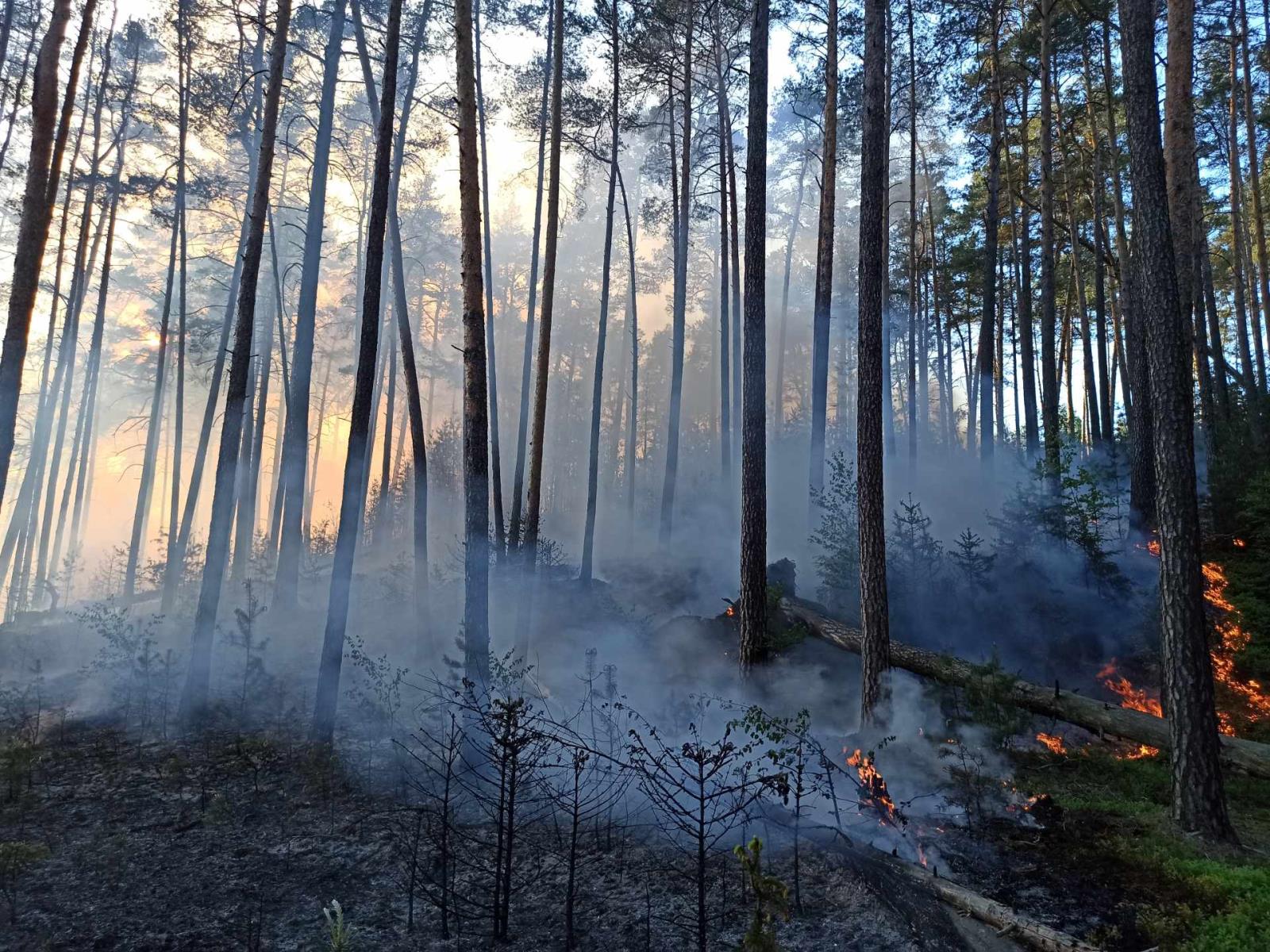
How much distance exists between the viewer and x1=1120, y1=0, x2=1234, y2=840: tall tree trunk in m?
5.65

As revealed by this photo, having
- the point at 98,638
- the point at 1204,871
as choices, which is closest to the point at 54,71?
the point at 98,638

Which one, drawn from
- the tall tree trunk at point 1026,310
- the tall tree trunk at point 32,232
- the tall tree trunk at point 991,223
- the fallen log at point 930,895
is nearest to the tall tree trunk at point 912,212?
the tall tree trunk at point 991,223

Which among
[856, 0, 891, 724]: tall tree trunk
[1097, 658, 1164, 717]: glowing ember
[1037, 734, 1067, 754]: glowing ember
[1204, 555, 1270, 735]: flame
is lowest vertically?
[1037, 734, 1067, 754]: glowing ember

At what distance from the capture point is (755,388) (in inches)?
372

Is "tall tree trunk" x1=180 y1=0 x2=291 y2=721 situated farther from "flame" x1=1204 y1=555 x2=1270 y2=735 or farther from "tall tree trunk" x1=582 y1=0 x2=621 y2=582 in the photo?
"flame" x1=1204 y1=555 x2=1270 y2=735

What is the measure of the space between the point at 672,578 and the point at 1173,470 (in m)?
12.5

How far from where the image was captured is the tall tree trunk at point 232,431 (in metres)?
9.41

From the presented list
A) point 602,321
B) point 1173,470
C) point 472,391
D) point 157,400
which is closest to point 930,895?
point 1173,470

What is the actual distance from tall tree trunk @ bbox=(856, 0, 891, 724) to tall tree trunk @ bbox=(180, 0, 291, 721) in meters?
8.63

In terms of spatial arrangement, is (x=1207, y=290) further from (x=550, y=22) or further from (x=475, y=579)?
(x=475, y=579)

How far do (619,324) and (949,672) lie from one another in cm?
3636

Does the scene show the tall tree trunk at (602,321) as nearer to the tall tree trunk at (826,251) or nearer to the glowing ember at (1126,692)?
the tall tree trunk at (826,251)

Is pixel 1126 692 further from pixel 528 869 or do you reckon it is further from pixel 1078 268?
pixel 1078 268

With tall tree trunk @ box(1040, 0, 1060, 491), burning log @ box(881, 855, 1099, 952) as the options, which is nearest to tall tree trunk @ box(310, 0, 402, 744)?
burning log @ box(881, 855, 1099, 952)
